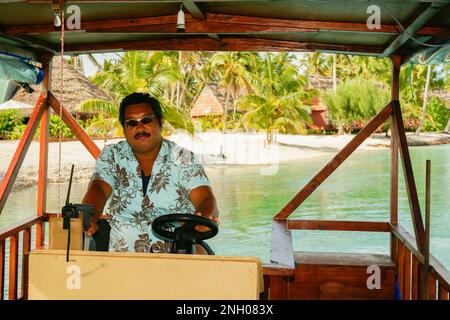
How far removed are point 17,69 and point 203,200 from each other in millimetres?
1550

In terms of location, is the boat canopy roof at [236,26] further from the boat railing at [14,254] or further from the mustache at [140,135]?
the boat railing at [14,254]

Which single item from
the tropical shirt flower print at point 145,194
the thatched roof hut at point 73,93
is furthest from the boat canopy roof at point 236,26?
the thatched roof hut at point 73,93

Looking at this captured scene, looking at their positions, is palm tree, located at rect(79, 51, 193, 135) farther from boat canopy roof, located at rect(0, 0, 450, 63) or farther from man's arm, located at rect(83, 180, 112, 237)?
man's arm, located at rect(83, 180, 112, 237)

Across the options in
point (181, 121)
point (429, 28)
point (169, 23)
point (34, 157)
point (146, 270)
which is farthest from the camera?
point (34, 157)

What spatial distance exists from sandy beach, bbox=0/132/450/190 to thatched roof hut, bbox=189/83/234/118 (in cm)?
329

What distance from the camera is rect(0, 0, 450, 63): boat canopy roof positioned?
2750mm

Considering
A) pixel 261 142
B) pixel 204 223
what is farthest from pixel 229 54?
pixel 204 223

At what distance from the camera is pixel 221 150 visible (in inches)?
1019

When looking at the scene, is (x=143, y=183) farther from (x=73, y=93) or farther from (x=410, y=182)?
(x=73, y=93)

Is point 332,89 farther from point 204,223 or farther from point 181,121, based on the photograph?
point 204,223

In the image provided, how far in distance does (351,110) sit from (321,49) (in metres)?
31.1

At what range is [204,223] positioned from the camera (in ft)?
6.54

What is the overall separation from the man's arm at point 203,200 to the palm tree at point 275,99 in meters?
22.2

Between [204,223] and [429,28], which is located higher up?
[429,28]
